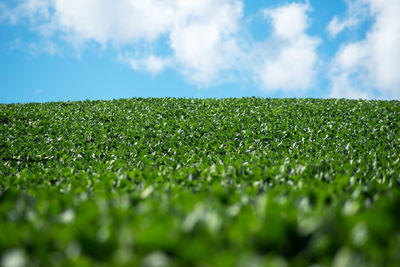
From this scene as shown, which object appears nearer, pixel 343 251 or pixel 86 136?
pixel 343 251

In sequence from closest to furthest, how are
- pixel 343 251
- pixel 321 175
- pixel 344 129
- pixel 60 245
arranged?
pixel 343 251 → pixel 60 245 → pixel 321 175 → pixel 344 129

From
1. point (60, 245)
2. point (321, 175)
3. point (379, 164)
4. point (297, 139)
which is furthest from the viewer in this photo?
point (297, 139)

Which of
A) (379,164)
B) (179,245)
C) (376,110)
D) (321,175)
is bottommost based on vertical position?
(179,245)

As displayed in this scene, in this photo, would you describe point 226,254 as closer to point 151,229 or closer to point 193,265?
point 193,265

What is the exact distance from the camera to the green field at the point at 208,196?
1734 millimetres

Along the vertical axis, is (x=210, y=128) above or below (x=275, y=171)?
above

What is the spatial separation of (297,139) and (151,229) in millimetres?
12540

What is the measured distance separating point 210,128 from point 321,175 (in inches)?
389

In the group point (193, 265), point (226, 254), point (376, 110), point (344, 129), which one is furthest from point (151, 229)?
point (376, 110)

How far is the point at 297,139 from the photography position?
13.4 metres

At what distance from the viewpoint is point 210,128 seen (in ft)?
49.7

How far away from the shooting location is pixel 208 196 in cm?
308

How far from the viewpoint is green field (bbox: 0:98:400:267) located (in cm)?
173

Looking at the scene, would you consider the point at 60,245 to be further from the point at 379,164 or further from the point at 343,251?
the point at 379,164
